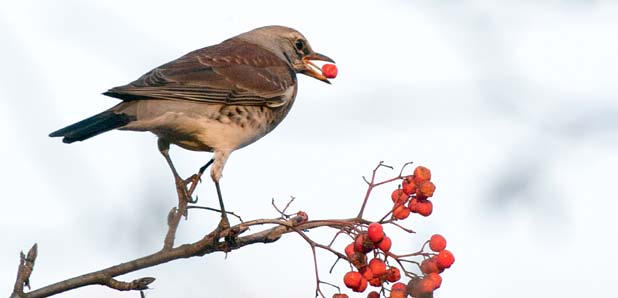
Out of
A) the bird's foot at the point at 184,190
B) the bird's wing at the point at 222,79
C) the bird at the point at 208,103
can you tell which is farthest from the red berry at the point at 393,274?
the bird's wing at the point at 222,79

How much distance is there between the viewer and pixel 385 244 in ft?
10.1

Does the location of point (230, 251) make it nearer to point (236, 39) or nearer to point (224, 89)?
point (224, 89)

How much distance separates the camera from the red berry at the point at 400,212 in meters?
3.29

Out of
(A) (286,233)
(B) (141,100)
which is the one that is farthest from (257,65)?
(A) (286,233)

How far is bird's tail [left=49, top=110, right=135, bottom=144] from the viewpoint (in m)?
3.96

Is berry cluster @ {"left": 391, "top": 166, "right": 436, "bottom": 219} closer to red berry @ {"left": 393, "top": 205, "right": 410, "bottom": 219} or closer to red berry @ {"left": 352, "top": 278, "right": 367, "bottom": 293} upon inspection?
red berry @ {"left": 393, "top": 205, "right": 410, "bottom": 219}

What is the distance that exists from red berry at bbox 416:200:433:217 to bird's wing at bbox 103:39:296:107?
6.30 feet

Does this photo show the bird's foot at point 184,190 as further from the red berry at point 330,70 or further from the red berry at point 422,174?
the red berry at point 330,70

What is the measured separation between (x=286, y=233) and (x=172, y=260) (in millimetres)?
434

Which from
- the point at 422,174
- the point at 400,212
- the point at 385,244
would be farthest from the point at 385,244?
the point at 422,174

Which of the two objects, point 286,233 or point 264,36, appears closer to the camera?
point 286,233

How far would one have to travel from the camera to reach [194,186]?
4.42m

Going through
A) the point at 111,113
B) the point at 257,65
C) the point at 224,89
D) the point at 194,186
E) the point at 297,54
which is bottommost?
the point at 194,186

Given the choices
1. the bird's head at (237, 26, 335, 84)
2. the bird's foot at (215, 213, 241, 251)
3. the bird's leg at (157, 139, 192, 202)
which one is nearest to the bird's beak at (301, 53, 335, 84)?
the bird's head at (237, 26, 335, 84)
